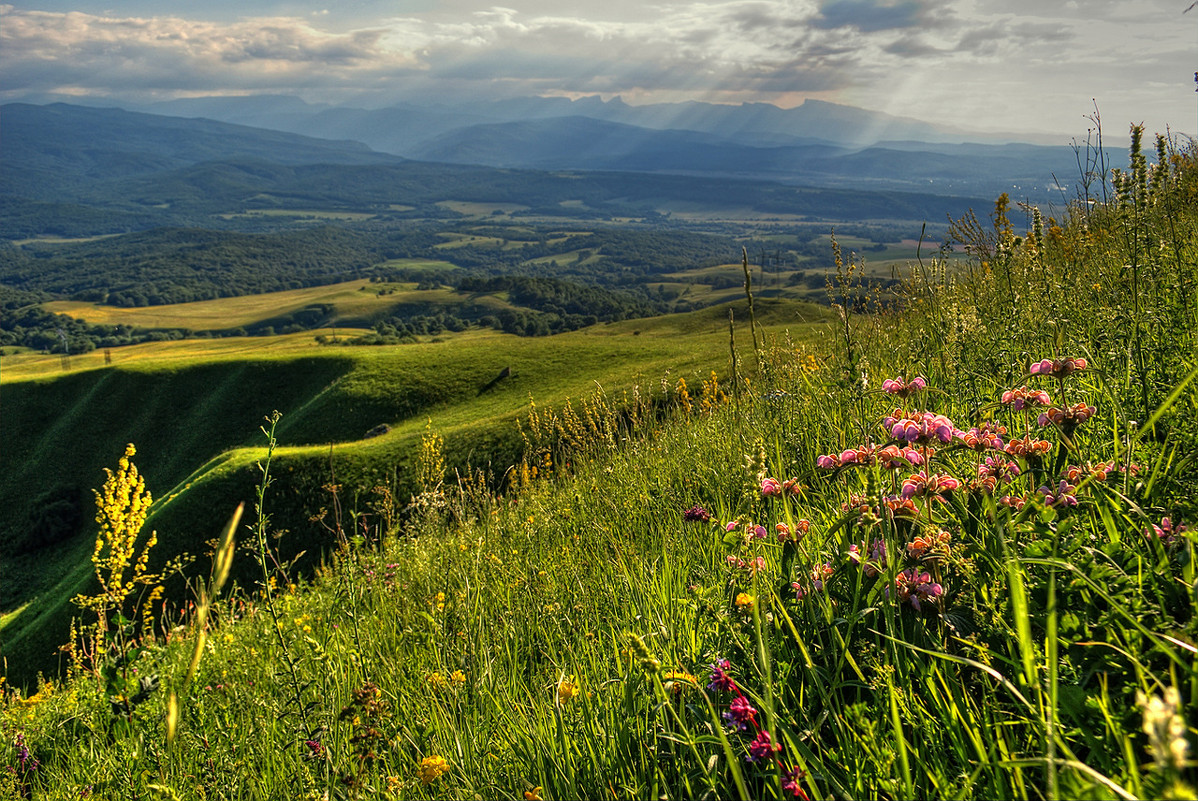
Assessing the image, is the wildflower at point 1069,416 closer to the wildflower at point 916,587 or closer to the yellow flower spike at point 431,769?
the wildflower at point 916,587

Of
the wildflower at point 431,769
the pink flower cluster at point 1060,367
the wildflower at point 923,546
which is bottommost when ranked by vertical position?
the wildflower at point 431,769

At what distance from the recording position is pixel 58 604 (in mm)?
26391

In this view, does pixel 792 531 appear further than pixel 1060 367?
No

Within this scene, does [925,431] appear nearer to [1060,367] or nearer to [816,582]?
[816,582]

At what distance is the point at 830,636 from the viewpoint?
219 centimetres

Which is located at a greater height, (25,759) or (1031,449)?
(1031,449)

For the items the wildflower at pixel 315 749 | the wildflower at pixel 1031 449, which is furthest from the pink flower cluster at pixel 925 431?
the wildflower at pixel 315 749

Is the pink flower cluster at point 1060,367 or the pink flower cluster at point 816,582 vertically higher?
the pink flower cluster at point 1060,367

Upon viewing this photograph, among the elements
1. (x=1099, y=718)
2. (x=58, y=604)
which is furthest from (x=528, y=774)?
(x=58, y=604)

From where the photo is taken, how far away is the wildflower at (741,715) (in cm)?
183

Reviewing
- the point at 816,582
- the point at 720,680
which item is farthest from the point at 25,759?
the point at 816,582

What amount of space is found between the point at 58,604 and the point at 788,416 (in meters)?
32.3

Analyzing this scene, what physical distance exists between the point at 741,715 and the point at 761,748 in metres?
0.16

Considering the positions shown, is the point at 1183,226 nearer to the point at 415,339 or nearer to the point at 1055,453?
the point at 1055,453
